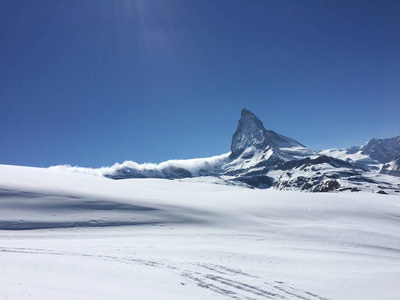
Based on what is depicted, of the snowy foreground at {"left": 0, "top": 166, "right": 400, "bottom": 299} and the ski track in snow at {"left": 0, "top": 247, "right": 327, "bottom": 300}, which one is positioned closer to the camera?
the snowy foreground at {"left": 0, "top": 166, "right": 400, "bottom": 299}

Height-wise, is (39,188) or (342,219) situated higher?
(39,188)

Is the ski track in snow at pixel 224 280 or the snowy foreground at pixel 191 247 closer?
the snowy foreground at pixel 191 247

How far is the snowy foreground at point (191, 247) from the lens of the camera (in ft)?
33.2

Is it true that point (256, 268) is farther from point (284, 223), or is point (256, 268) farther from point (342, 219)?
point (342, 219)

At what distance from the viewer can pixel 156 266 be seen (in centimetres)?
1262

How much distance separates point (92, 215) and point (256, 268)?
16347 millimetres

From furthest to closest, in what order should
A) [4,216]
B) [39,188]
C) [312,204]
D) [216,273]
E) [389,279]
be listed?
[312,204] < [39,188] < [4,216] < [389,279] < [216,273]

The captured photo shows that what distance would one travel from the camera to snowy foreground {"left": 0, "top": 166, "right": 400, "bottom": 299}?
10125 mm

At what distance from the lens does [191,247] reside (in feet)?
56.3

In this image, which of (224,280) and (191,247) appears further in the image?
(191,247)

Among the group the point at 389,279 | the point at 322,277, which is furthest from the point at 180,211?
the point at 389,279

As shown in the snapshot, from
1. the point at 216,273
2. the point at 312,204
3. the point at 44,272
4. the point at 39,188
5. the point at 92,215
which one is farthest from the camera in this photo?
the point at 312,204

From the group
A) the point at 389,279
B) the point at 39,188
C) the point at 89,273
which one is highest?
the point at 39,188

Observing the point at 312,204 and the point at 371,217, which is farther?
the point at 312,204
